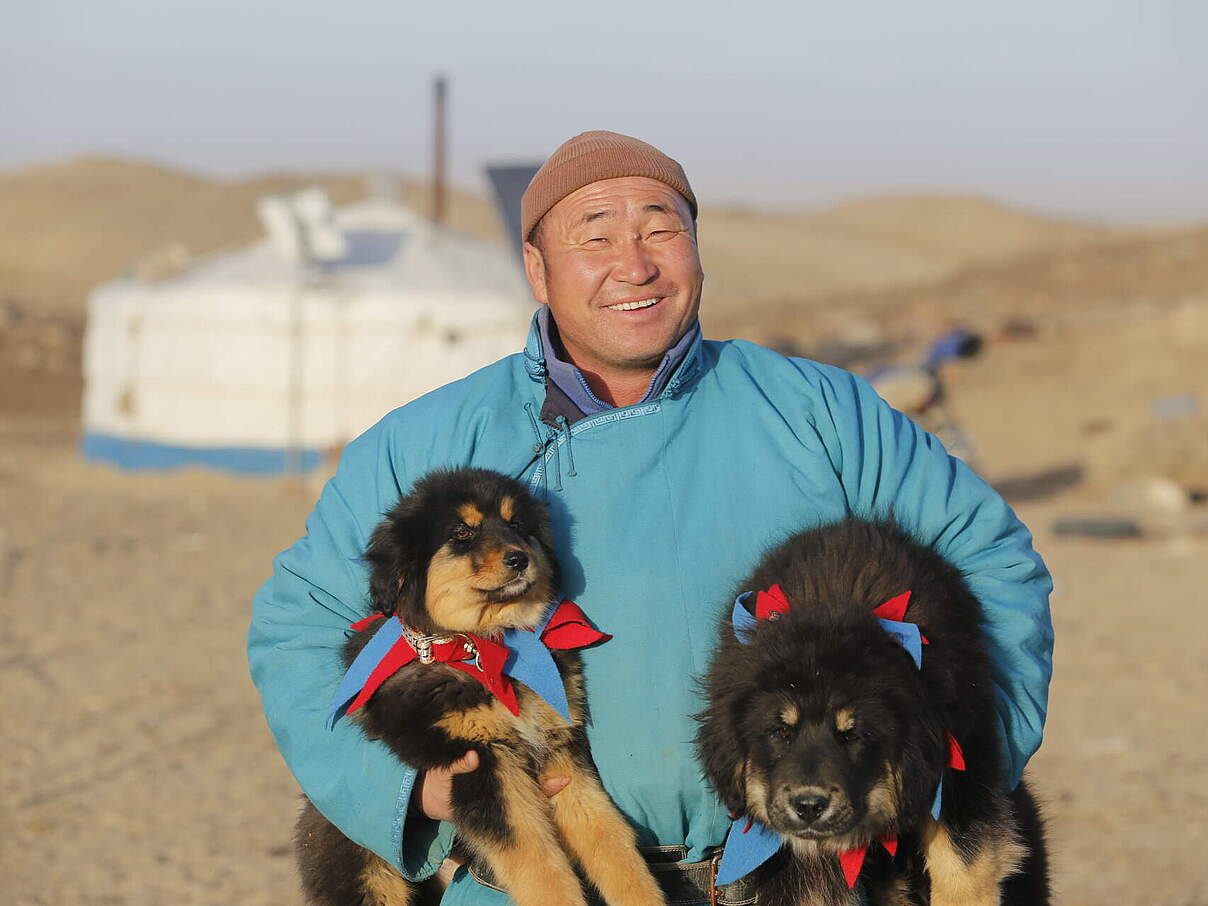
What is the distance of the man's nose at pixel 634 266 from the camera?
3062 millimetres

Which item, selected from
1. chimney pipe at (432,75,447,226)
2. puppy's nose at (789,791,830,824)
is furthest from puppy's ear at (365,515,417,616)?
chimney pipe at (432,75,447,226)

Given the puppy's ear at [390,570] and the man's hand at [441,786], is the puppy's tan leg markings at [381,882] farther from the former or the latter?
the puppy's ear at [390,570]

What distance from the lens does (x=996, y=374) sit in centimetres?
2047

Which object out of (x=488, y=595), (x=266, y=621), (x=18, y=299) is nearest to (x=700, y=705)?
(x=488, y=595)

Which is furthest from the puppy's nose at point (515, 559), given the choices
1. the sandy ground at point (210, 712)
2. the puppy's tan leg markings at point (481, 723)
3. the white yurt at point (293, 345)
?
the white yurt at point (293, 345)

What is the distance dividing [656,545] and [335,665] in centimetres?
75

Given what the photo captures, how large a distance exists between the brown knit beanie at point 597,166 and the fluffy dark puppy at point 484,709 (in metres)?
0.73

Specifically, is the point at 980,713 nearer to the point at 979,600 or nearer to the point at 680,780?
the point at 979,600

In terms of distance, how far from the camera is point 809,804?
254 centimetres

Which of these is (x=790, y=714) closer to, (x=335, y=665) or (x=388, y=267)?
(x=335, y=665)

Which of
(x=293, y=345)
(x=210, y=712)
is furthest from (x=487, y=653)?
(x=293, y=345)

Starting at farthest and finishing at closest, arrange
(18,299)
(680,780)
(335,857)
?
(18,299), (335,857), (680,780)

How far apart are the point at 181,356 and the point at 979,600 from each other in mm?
16520

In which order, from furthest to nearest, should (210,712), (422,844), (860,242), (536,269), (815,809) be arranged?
1. (860,242)
2. (210,712)
3. (536,269)
4. (422,844)
5. (815,809)
